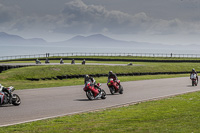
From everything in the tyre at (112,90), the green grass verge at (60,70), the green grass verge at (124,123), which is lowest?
the green grass verge at (124,123)

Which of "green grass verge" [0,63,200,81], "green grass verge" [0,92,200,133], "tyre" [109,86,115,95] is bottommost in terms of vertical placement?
"green grass verge" [0,92,200,133]

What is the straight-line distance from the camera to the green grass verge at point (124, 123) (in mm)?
10113

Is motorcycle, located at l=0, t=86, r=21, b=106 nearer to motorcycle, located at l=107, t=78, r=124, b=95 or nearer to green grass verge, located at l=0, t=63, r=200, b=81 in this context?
motorcycle, located at l=107, t=78, r=124, b=95

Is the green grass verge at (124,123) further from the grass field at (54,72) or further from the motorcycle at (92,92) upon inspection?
the grass field at (54,72)

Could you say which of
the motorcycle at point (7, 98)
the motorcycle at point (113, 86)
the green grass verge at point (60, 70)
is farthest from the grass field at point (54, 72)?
the motorcycle at point (7, 98)

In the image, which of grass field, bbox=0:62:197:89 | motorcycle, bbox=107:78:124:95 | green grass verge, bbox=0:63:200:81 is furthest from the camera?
green grass verge, bbox=0:63:200:81

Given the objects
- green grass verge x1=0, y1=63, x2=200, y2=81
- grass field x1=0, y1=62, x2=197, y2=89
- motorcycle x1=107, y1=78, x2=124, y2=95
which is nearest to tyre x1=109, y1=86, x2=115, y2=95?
motorcycle x1=107, y1=78, x2=124, y2=95

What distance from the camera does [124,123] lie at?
36.9 ft

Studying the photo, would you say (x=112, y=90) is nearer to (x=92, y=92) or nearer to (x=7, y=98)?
(x=92, y=92)

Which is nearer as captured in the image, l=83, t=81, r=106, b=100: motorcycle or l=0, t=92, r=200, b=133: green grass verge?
l=0, t=92, r=200, b=133: green grass verge

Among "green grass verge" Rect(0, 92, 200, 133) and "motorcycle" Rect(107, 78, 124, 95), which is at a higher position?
"motorcycle" Rect(107, 78, 124, 95)

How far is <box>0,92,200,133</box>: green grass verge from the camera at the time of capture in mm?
10113

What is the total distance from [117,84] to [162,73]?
27.1 metres

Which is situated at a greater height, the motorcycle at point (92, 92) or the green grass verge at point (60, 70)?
the green grass verge at point (60, 70)
